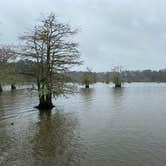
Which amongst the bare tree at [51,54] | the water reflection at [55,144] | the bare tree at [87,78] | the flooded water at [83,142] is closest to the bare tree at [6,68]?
the bare tree at [51,54]

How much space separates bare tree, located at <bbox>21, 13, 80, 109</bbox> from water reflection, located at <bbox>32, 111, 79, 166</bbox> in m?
6.45

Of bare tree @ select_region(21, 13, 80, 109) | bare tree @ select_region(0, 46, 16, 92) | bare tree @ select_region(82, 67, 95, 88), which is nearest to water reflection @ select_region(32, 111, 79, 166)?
bare tree @ select_region(21, 13, 80, 109)

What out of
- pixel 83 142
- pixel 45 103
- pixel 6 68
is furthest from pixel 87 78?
pixel 83 142

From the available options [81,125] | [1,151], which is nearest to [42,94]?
[81,125]

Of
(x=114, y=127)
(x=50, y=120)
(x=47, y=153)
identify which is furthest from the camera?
(x=50, y=120)

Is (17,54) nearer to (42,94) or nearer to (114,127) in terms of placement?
(42,94)

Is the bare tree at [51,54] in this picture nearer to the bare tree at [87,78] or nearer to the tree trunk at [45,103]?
the tree trunk at [45,103]

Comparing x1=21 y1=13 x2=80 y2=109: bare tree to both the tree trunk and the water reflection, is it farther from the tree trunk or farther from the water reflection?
the water reflection

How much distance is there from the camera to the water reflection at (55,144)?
9.06 m

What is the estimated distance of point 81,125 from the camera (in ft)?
52.3

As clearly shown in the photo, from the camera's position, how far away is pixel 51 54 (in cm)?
2316

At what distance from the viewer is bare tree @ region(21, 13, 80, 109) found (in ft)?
74.2

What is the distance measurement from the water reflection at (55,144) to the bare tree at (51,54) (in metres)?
6.45

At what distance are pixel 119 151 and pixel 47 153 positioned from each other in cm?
315
